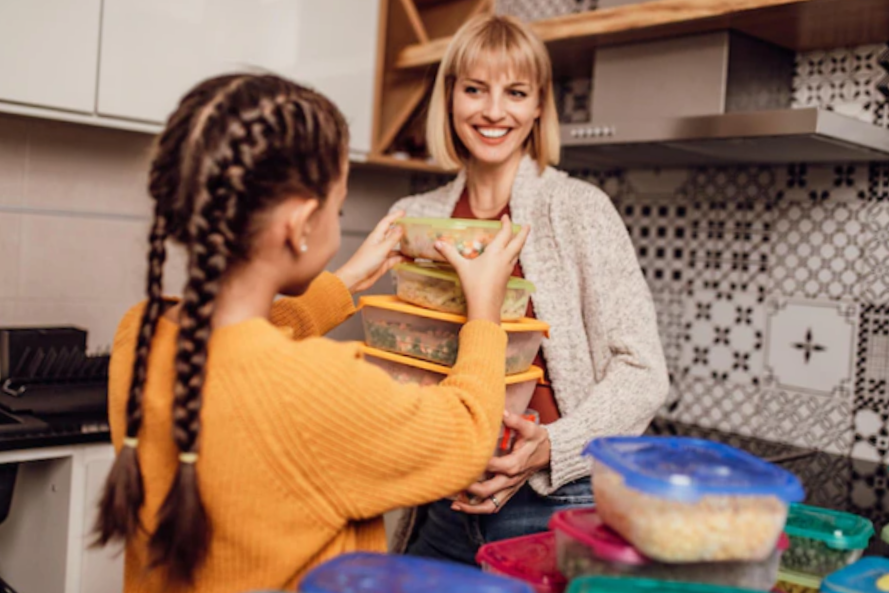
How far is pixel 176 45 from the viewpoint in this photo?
1930 mm

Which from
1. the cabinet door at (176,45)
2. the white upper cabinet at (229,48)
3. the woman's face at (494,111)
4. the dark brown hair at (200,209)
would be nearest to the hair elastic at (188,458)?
the dark brown hair at (200,209)

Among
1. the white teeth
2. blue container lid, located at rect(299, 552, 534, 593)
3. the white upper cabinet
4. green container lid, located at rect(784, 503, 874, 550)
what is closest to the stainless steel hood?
the white teeth

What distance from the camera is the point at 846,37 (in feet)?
5.85

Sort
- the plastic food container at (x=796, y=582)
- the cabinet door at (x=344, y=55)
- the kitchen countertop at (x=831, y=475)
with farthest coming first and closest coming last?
the cabinet door at (x=344, y=55) < the kitchen countertop at (x=831, y=475) < the plastic food container at (x=796, y=582)

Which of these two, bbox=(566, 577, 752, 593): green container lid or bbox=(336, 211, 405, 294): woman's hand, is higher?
bbox=(336, 211, 405, 294): woman's hand

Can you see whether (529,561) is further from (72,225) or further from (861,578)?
(72,225)

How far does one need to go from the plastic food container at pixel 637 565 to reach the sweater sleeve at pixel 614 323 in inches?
20.0

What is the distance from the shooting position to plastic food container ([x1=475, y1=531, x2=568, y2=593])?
80cm

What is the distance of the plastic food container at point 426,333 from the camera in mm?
1039

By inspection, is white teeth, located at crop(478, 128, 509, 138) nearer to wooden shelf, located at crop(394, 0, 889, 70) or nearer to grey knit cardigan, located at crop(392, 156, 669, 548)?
grey knit cardigan, located at crop(392, 156, 669, 548)

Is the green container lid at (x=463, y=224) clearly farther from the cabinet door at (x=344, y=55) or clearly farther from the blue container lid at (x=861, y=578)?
the cabinet door at (x=344, y=55)

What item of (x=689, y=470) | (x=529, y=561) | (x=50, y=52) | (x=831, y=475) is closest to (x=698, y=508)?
(x=689, y=470)

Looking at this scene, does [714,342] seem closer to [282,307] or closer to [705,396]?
[705,396]

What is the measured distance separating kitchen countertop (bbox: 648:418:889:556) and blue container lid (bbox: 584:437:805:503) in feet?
2.32
